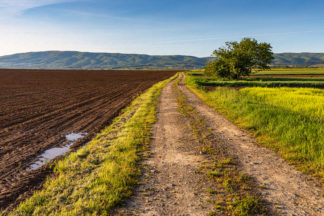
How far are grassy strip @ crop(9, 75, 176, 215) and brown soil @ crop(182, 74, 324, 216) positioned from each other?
3333 millimetres

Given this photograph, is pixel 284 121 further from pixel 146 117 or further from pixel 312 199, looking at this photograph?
pixel 146 117

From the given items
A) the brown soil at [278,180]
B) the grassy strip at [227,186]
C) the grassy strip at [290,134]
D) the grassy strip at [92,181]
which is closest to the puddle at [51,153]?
the grassy strip at [92,181]

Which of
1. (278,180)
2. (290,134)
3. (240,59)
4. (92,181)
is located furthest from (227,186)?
(240,59)

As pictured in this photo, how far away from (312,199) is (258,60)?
2019 inches

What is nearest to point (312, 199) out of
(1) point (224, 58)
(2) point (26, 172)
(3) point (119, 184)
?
(3) point (119, 184)

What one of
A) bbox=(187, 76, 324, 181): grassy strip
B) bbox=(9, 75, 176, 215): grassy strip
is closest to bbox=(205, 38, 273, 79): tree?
bbox=(187, 76, 324, 181): grassy strip

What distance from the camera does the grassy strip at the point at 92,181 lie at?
455 centimetres

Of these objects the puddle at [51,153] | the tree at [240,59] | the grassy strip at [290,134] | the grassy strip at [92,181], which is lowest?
the puddle at [51,153]

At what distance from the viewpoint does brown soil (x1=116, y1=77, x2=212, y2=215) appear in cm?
449

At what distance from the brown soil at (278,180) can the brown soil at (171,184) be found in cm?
145

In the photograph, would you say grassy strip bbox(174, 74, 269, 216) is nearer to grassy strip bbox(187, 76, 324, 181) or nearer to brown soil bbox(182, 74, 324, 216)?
brown soil bbox(182, 74, 324, 216)

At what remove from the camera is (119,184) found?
540cm

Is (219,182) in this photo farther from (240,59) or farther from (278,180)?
(240,59)

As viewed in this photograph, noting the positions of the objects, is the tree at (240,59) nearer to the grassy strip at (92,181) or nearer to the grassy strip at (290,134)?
the grassy strip at (290,134)
